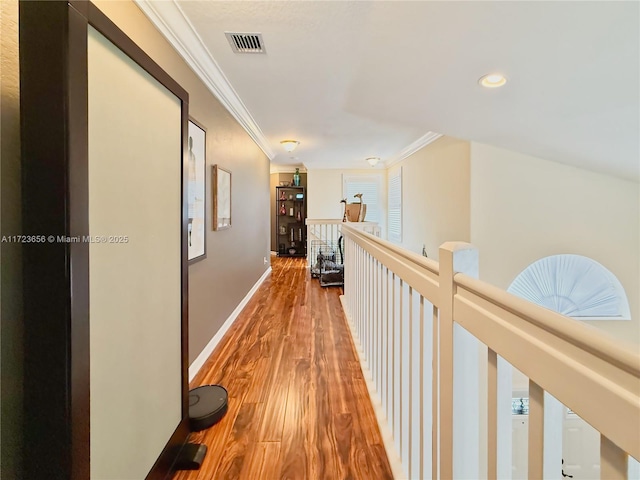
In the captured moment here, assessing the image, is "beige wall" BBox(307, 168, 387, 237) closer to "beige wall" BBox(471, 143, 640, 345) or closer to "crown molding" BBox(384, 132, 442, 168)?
"crown molding" BBox(384, 132, 442, 168)

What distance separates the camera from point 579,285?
146 inches

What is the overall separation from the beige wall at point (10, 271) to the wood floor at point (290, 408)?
0.86 metres

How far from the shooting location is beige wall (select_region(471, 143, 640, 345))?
140 inches

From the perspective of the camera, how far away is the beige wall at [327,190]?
7164 millimetres

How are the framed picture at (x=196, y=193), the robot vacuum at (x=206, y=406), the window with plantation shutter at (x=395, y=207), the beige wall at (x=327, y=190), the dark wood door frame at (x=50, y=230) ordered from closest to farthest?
the dark wood door frame at (x=50, y=230) < the robot vacuum at (x=206, y=406) < the framed picture at (x=196, y=193) < the window with plantation shutter at (x=395, y=207) < the beige wall at (x=327, y=190)

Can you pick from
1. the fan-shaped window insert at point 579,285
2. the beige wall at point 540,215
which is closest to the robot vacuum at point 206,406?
the beige wall at point 540,215

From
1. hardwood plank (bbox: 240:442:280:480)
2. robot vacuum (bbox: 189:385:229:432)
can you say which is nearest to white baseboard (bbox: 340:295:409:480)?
hardwood plank (bbox: 240:442:280:480)

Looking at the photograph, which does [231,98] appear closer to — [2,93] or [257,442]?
[2,93]

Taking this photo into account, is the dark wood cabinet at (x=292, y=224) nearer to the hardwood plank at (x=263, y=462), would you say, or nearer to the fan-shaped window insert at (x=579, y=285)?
the fan-shaped window insert at (x=579, y=285)

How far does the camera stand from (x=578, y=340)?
38cm

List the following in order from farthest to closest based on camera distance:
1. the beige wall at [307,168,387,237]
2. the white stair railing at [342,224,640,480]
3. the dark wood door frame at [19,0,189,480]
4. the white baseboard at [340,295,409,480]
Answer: the beige wall at [307,168,387,237], the white baseboard at [340,295,409,480], the dark wood door frame at [19,0,189,480], the white stair railing at [342,224,640,480]

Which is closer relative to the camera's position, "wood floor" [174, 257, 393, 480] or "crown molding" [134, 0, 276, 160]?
"wood floor" [174, 257, 393, 480]

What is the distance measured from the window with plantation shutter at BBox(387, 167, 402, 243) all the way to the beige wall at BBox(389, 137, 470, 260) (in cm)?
24

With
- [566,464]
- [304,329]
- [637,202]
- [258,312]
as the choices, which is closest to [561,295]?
[637,202]
